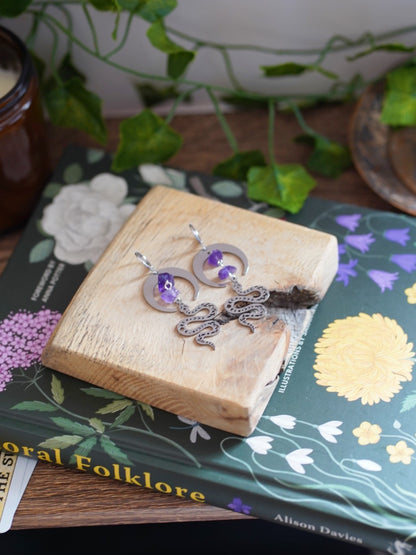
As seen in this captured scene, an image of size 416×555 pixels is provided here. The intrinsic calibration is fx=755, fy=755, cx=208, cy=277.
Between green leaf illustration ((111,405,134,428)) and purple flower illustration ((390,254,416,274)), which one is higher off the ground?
purple flower illustration ((390,254,416,274))

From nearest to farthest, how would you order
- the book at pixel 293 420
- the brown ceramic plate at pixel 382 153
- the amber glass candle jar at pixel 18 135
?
the book at pixel 293 420 → the amber glass candle jar at pixel 18 135 → the brown ceramic plate at pixel 382 153

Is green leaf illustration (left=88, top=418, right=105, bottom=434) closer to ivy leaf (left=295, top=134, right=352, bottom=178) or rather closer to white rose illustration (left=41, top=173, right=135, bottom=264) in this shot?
white rose illustration (left=41, top=173, right=135, bottom=264)

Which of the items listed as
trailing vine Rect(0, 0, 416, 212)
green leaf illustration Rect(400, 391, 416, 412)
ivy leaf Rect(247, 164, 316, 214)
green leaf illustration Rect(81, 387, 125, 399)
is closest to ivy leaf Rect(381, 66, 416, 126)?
Answer: trailing vine Rect(0, 0, 416, 212)

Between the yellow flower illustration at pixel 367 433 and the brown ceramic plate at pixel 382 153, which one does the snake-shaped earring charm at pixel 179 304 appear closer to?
the yellow flower illustration at pixel 367 433

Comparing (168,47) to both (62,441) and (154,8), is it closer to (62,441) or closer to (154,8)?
(154,8)

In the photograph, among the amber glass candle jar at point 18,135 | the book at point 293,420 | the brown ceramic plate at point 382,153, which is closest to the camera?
the book at point 293,420

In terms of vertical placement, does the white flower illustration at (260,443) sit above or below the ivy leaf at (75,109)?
below

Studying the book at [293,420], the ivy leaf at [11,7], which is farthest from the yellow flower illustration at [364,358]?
the ivy leaf at [11,7]
